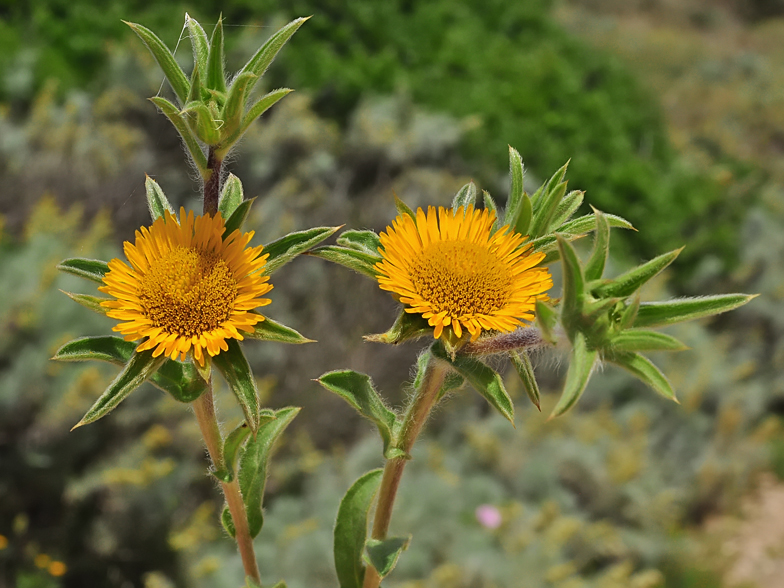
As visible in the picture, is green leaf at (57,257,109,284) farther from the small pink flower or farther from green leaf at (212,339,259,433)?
the small pink flower

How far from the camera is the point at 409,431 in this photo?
2.97 ft

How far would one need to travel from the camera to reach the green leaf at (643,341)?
768 millimetres

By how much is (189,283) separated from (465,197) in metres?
0.44

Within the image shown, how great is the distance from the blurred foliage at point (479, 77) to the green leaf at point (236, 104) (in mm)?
4496

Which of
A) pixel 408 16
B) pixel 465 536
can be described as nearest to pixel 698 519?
pixel 465 536

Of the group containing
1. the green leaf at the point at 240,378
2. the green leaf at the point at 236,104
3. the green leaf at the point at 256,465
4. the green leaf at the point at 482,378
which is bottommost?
the green leaf at the point at 256,465

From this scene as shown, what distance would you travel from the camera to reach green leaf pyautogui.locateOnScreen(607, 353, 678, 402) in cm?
76

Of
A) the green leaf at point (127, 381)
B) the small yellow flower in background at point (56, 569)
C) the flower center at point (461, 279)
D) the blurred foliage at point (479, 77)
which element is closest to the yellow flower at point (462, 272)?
the flower center at point (461, 279)

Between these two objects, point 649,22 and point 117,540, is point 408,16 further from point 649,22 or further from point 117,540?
point 649,22

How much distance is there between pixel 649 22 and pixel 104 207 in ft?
42.7

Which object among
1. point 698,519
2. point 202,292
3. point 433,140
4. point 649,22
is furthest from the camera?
point 649,22

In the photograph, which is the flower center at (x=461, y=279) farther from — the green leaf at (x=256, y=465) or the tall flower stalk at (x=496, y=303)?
the green leaf at (x=256, y=465)

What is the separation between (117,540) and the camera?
301 cm

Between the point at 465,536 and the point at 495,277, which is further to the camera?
the point at 465,536
